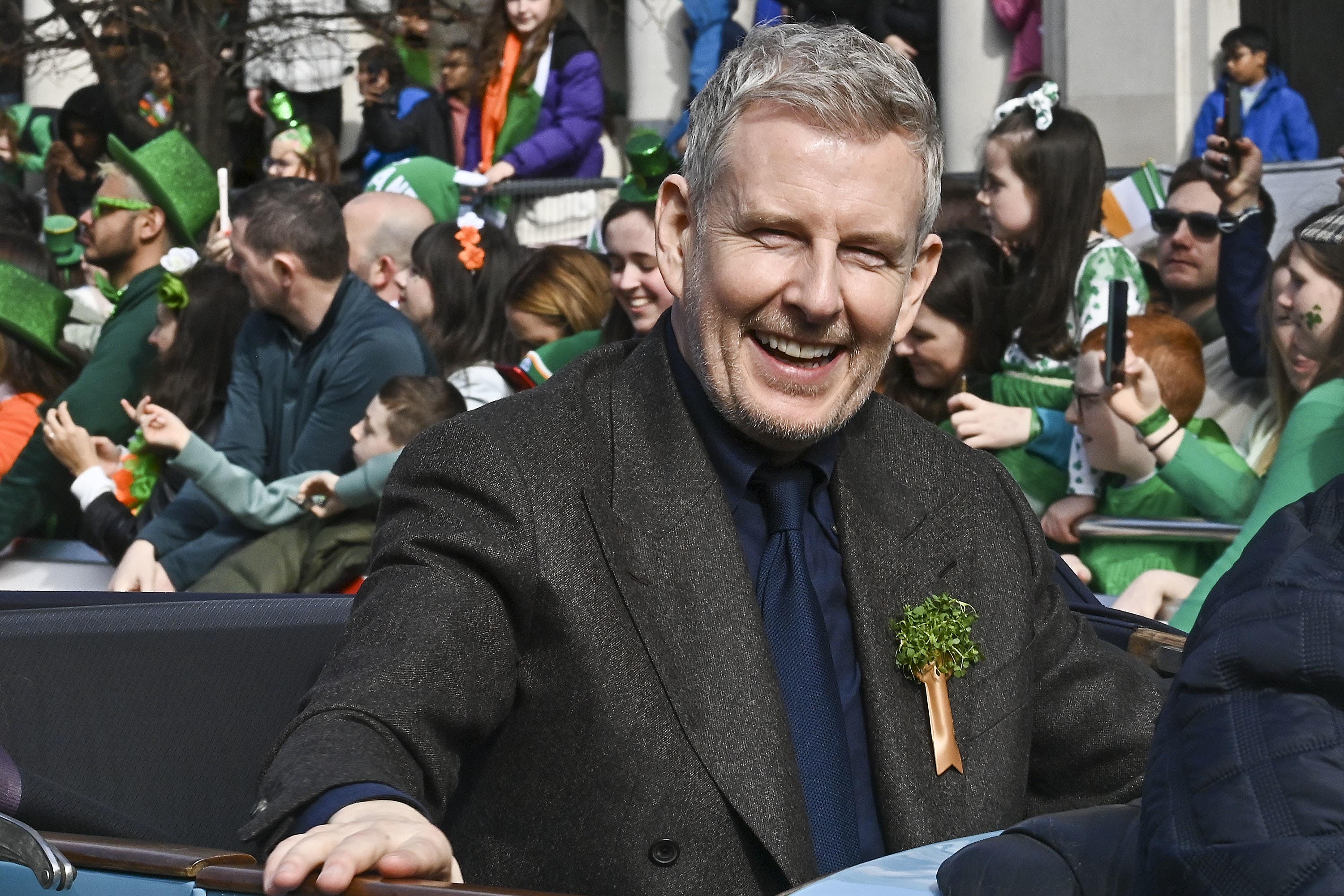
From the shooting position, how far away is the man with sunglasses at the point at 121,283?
588cm

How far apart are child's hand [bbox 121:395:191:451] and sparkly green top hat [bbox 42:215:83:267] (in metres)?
4.33

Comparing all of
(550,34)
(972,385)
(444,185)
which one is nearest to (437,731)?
(972,385)

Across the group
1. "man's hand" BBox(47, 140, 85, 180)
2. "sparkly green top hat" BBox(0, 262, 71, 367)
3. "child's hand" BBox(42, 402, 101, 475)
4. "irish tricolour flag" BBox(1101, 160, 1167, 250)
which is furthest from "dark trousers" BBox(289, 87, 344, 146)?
"irish tricolour flag" BBox(1101, 160, 1167, 250)

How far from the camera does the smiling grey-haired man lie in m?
2.12

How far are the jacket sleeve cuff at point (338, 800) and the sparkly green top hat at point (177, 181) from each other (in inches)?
206

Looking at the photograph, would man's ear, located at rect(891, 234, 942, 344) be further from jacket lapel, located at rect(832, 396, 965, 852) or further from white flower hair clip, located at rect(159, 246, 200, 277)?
white flower hair clip, located at rect(159, 246, 200, 277)

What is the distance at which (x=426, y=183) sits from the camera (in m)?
7.54

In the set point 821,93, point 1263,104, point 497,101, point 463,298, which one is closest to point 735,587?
point 821,93

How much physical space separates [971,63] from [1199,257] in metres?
4.24

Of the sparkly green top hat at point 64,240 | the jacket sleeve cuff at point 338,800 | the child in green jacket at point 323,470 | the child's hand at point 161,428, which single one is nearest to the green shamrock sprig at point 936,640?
the jacket sleeve cuff at point 338,800

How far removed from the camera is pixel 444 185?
762cm

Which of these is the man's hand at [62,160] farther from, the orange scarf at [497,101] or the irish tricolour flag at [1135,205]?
the irish tricolour flag at [1135,205]

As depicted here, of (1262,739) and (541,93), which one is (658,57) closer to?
(541,93)

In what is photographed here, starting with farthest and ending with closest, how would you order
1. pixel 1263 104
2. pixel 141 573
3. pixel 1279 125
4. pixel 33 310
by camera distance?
pixel 1263 104 → pixel 1279 125 → pixel 33 310 → pixel 141 573
